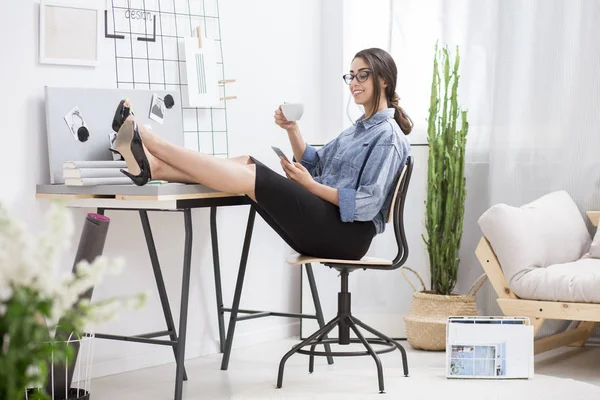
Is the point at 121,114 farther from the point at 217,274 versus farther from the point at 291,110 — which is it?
the point at 217,274

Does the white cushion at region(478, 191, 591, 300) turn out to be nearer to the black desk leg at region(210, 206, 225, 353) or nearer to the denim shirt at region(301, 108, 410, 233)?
the denim shirt at region(301, 108, 410, 233)

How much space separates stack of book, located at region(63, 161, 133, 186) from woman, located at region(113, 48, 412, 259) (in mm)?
130

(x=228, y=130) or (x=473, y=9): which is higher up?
(x=473, y=9)

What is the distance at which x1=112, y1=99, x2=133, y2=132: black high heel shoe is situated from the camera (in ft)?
9.64

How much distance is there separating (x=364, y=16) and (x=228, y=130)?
1.03 metres

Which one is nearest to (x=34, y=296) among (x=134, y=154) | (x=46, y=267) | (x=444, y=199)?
(x=46, y=267)

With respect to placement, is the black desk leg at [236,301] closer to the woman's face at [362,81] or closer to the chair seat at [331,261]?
the chair seat at [331,261]

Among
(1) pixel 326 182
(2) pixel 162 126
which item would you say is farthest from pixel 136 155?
(1) pixel 326 182

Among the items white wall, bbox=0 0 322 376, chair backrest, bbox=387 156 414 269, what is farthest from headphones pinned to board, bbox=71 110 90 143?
chair backrest, bbox=387 156 414 269

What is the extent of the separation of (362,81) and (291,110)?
290mm

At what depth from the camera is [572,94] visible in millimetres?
3918

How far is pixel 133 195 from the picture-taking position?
2.86m

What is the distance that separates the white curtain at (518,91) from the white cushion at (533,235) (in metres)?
0.23

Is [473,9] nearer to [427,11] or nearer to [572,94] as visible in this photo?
[427,11]
